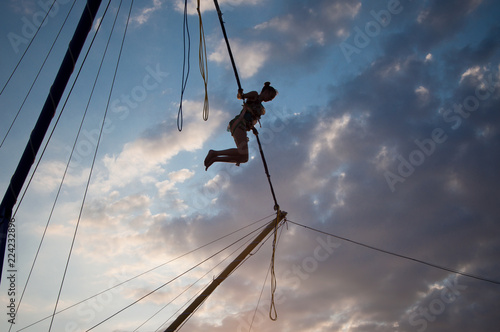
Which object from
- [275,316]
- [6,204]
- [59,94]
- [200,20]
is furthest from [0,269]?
[275,316]

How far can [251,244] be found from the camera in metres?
10.7

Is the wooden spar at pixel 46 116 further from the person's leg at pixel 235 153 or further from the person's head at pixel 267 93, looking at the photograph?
the person's head at pixel 267 93

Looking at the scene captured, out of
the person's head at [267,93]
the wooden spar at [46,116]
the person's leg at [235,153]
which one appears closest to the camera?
the wooden spar at [46,116]

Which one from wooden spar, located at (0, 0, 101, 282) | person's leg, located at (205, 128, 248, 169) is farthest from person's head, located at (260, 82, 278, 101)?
wooden spar, located at (0, 0, 101, 282)

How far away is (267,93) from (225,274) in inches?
196

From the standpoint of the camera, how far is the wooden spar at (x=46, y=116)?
21.8ft

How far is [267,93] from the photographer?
8727 millimetres

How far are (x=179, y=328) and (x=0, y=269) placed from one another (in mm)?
4251

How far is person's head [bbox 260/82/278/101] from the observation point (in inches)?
344

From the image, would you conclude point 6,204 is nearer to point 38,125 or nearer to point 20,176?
point 20,176

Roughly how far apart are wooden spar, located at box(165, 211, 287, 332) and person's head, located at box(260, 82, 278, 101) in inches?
161

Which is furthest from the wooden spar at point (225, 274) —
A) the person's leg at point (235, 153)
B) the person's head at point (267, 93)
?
the person's head at point (267, 93)

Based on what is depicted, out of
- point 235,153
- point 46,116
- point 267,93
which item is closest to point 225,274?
point 235,153

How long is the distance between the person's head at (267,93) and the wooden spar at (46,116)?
397cm
